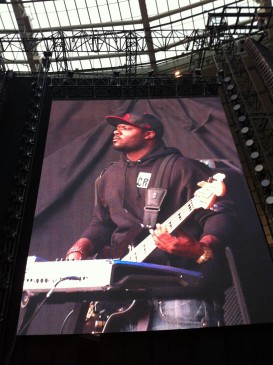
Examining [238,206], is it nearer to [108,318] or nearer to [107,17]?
[108,318]

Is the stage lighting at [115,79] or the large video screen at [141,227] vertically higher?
the stage lighting at [115,79]

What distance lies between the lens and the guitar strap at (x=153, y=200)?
12.2 m

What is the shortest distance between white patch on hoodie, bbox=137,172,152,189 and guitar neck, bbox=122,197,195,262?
144 centimetres

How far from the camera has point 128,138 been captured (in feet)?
48.2

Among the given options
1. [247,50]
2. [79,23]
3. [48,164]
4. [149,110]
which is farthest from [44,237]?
[79,23]

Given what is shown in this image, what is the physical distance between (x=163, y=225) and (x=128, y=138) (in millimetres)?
3940

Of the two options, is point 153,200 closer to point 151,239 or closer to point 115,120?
point 151,239

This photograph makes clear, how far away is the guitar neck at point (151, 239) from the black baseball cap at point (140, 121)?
138 inches

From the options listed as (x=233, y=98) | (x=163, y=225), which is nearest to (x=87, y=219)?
(x=163, y=225)

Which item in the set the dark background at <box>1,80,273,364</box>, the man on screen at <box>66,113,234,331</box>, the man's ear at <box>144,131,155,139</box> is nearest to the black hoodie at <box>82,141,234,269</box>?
the man on screen at <box>66,113,234,331</box>

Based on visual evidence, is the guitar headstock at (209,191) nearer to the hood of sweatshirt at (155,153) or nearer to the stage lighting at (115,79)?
the hood of sweatshirt at (155,153)

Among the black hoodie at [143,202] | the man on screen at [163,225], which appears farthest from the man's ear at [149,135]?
the black hoodie at [143,202]

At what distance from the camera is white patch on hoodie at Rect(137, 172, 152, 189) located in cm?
1310

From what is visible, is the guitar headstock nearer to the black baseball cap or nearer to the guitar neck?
the guitar neck
